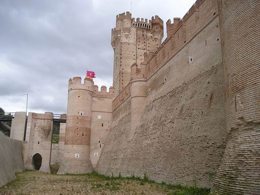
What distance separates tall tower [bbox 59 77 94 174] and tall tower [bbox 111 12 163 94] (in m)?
3.74

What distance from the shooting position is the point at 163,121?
15539 mm

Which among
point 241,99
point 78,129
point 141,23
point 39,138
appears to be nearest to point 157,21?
point 141,23

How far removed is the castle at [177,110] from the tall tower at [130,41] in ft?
0.36

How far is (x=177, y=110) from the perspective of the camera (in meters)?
14.1

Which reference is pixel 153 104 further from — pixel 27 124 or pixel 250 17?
pixel 27 124

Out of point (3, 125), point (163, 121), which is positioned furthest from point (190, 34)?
point (3, 125)

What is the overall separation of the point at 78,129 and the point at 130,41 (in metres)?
11.2

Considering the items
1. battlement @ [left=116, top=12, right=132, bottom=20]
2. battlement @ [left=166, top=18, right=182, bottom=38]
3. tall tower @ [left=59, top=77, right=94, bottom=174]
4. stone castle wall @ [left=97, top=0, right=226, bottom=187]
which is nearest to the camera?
stone castle wall @ [left=97, top=0, right=226, bottom=187]

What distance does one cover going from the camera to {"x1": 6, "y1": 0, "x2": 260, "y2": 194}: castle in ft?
23.8

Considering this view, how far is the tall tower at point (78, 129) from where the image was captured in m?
27.0

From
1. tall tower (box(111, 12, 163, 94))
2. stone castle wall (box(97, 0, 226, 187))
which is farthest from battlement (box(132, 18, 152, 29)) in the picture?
stone castle wall (box(97, 0, 226, 187))

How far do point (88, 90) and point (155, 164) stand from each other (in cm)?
1619

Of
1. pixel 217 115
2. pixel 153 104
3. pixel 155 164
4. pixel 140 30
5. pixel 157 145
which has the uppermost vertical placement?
pixel 140 30

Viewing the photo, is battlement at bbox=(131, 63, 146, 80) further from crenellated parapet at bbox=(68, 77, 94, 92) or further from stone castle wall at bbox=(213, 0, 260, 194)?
stone castle wall at bbox=(213, 0, 260, 194)
